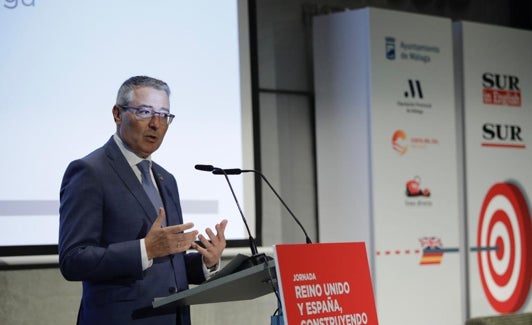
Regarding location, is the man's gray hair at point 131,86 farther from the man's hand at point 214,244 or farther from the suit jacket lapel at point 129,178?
the man's hand at point 214,244

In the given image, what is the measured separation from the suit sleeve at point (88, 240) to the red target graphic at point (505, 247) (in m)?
4.28

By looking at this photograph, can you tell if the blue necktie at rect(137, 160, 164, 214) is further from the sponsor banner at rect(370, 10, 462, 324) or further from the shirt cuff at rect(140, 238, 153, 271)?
the sponsor banner at rect(370, 10, 462, 324)

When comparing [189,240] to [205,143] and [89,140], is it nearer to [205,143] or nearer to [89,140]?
[89,140]

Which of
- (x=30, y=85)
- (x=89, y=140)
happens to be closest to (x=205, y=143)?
(x=89, y=140)

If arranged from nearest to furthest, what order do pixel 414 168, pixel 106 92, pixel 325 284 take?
pixel 325 284 < pixel 106 92 < pixel 414 168

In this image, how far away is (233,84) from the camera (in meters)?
5.87

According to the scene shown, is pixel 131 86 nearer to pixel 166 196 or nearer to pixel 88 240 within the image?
pixel 166 196

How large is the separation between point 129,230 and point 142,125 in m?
0.37

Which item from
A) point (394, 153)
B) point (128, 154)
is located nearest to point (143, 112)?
point (128, 154)

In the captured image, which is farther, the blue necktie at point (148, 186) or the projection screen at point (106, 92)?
the projection screen at point (106, 92)

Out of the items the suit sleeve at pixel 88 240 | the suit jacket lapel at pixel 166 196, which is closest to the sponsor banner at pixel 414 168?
the suit jacket lapel at pixel 166 196

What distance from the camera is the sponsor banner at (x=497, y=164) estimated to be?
6734 mm

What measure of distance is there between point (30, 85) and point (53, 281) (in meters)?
1.14

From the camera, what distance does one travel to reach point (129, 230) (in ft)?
10.0
